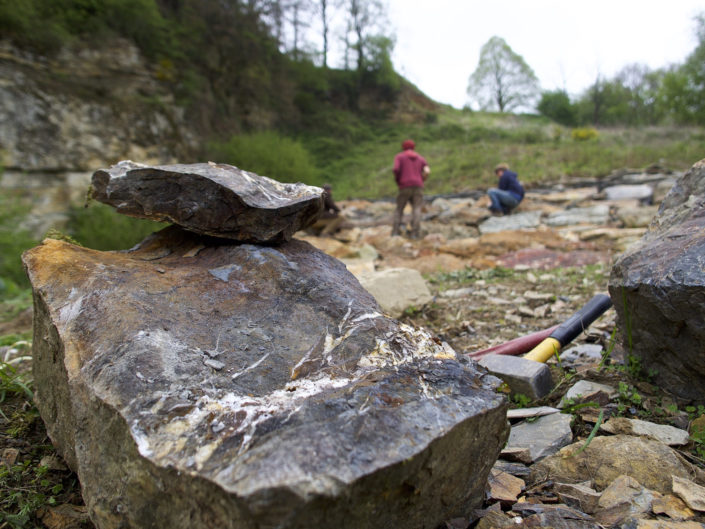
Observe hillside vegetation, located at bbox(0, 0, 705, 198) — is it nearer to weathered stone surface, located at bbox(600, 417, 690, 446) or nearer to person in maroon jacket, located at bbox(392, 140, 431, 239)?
person in maroon jacket, located at bbox(392, 140, 431, 239)

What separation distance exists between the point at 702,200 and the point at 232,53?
54.6ft

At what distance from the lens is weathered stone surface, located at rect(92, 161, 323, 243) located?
1977 mm

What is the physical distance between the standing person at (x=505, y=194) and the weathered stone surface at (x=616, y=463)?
8806mm

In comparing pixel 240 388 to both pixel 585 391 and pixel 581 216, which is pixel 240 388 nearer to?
pixel 585 391

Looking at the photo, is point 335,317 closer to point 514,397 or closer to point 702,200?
point 514,397

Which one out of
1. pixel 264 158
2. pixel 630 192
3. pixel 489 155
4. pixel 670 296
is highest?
pixel 489 155

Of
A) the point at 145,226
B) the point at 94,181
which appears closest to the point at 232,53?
the point at 145,226

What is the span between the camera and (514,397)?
2.19 metres

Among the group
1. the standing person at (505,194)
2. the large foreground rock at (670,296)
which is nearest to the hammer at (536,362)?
the large foreground rock at (670,296)

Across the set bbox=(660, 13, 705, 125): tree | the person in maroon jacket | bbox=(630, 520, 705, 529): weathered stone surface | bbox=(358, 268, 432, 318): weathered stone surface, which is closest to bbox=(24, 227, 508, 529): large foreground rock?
bbox=(630, 520, 705, 529): weathered stone surface

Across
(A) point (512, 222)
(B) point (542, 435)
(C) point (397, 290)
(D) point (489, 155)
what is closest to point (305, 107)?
(D) point (489, 155)

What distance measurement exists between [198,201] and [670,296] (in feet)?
6.29

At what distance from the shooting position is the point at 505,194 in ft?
32.9

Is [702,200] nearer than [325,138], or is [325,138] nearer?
[702,200]
